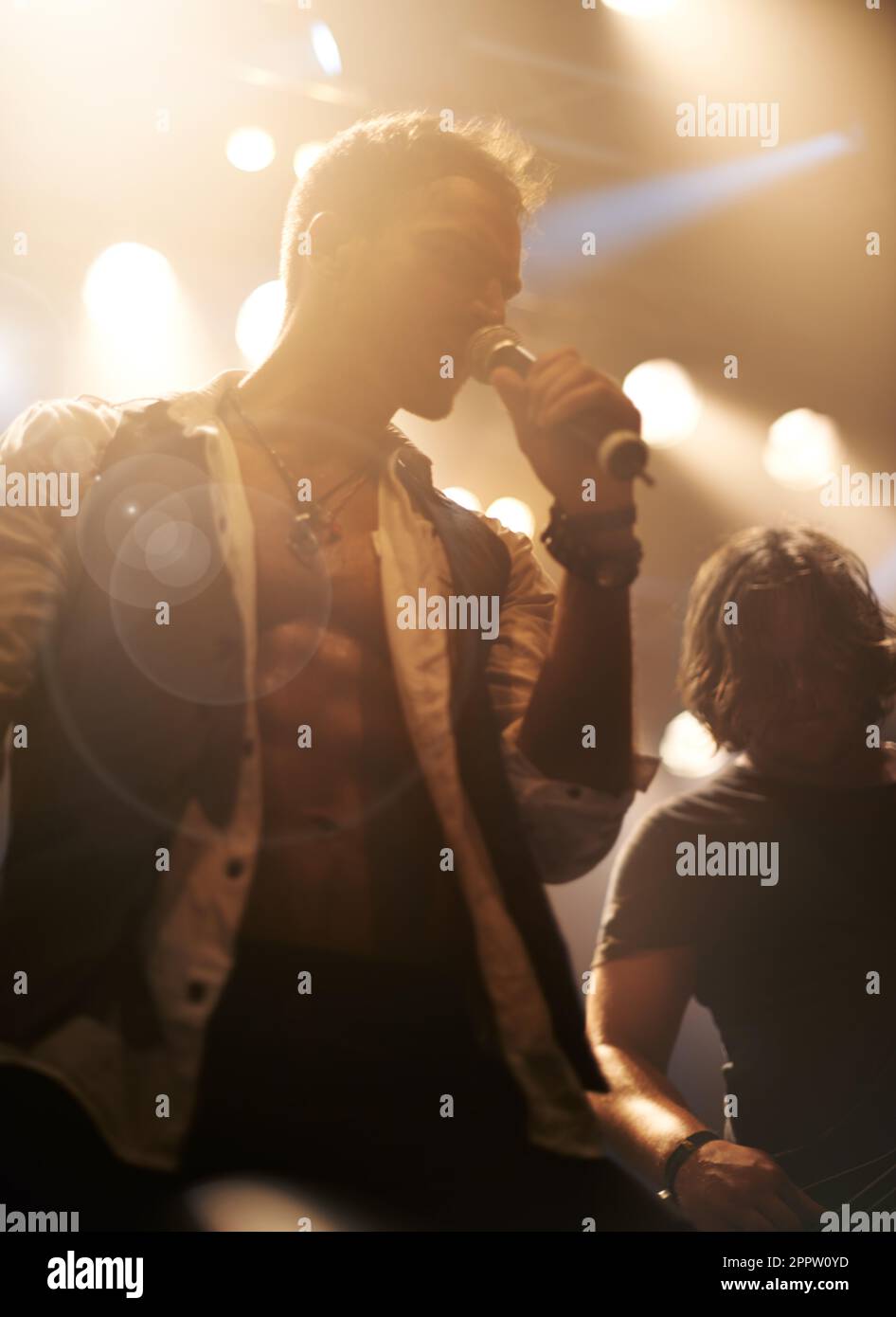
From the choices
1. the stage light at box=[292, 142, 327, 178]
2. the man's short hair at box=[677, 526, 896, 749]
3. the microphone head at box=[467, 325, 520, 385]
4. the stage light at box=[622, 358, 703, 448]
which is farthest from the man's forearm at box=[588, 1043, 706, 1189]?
the stage light at box=[292, 142, 327, 178]

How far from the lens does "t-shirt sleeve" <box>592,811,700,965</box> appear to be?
1627 mm

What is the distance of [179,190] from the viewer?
1.85 m

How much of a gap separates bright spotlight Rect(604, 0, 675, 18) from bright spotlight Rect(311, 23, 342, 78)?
0.53 m

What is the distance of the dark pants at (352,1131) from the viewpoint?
1349 millimetres

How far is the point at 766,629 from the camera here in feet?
5.89

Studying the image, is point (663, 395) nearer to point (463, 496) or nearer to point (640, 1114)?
point (463, 496)

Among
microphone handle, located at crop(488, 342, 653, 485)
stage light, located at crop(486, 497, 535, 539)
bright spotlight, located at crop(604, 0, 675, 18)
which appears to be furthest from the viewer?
bright spotlight, located at crop(604, 0, 675, 18)

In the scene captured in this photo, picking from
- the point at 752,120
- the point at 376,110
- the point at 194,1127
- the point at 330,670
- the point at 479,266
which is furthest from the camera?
the point at 752,120

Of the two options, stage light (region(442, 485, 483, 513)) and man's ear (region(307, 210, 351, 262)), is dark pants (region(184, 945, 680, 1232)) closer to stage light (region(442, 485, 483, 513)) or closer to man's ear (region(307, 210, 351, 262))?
stage light (region(442, 485, 483, 513))

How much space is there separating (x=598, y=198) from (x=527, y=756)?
3.76 ft

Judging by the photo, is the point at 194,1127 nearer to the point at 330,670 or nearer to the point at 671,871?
the point at 330,670

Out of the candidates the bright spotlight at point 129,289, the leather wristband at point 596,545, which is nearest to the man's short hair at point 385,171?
the bright spotlight at point 129,289

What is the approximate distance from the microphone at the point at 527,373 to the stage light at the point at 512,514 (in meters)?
0.29
